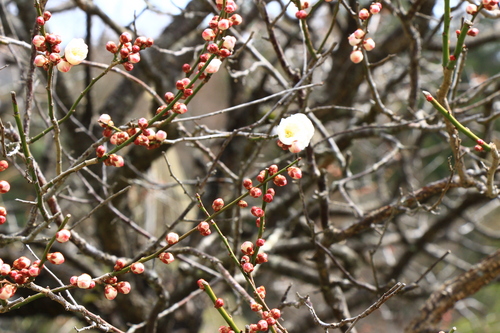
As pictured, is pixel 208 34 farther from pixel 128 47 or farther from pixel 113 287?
pixel 113 287

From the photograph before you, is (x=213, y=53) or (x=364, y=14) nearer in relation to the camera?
(x=213, y=53)

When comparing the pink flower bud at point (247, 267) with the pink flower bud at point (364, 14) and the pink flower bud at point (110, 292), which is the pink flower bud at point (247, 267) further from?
the pink flower bud at point (364, 14)

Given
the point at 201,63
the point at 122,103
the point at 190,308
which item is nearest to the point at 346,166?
the point at 201,63

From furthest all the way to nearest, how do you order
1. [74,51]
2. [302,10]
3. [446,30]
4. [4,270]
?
[302,10] < [446,30] < [74,51] < [4,270]

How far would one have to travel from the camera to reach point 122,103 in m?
3.00

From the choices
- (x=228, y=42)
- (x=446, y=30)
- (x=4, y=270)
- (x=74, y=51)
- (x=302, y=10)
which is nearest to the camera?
(x=4, y=270)

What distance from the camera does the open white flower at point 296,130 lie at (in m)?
1.00

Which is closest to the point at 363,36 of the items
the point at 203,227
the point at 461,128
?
the point at 461,128

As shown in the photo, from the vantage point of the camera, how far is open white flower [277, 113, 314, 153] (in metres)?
1.00

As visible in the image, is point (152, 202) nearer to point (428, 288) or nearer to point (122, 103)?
point (122, 103)

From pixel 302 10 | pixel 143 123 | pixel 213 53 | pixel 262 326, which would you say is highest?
pixel 302 10

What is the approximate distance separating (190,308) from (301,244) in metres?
0.94

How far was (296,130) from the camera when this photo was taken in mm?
1028

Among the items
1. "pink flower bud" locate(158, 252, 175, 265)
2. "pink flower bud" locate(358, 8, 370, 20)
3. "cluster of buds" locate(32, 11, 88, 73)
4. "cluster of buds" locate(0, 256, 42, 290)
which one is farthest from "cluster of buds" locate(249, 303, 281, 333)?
"pink flower bud" locate(358, 8, 370, 20)
